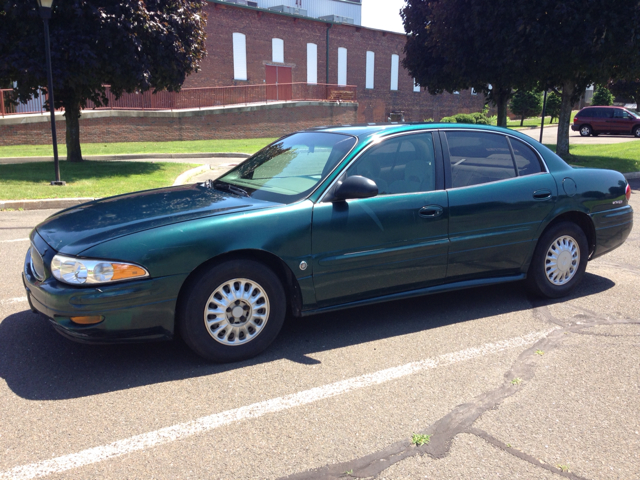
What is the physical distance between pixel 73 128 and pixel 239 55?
74.9 ft

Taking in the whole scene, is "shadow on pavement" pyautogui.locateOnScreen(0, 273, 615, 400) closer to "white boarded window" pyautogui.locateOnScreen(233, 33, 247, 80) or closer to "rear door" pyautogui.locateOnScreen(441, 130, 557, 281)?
"rear door" pyautogui.locateOnScreen(441, 130, 557, 281)

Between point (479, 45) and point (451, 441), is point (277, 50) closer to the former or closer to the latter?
point (479, 45)

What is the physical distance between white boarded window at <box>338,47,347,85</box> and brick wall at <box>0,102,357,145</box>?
6.68 meters

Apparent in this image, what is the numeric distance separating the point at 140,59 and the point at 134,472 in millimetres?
14043

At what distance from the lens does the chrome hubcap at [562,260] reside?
5.25 metres

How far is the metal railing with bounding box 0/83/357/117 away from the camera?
2605 centimetres

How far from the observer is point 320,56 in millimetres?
41969

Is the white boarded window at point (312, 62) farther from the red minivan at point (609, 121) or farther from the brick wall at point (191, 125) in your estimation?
the red minivan at point (609, 121)

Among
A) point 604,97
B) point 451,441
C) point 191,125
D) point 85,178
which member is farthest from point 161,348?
point 604,97

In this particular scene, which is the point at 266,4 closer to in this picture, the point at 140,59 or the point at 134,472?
the point at 140,59

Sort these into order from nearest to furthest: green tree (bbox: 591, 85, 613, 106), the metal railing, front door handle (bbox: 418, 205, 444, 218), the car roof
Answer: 1. front door handle (bbox: 418, 205, 444, 218)
2. the car roof
3. the metal railing
4. green tree (bbox: 591, 85, 613, 106)

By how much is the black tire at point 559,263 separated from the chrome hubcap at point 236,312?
104 inches

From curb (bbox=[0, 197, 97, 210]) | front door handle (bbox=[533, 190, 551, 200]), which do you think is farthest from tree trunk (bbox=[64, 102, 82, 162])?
front door handle (bbox=[533, 190, 551, 200])

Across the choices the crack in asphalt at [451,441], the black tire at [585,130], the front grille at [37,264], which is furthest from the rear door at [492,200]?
the black tire at [585,130]
